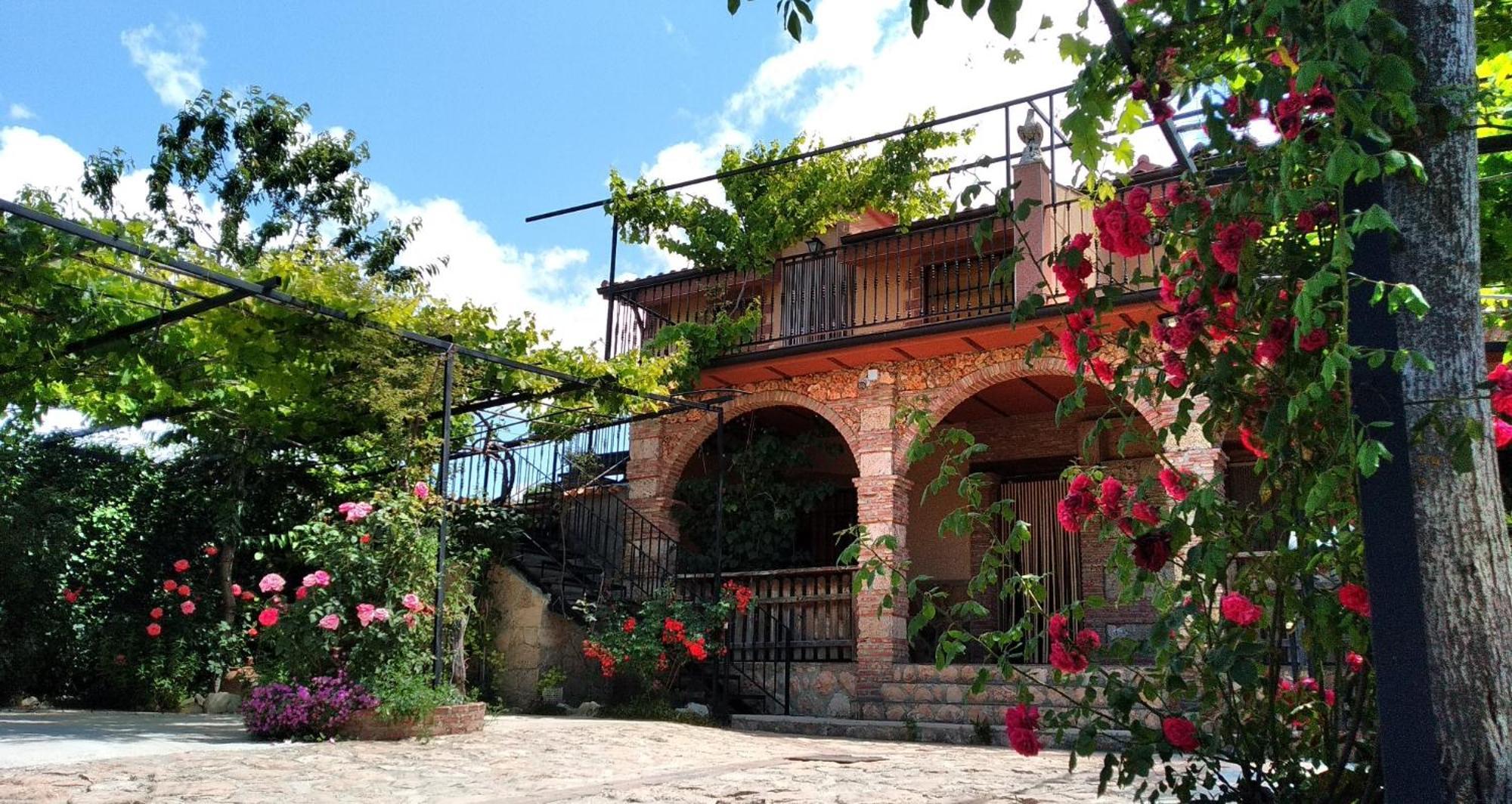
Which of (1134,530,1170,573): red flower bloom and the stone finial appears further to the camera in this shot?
the stone finial

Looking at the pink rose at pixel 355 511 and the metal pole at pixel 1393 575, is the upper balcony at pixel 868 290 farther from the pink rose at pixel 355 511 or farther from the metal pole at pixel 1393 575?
the metal pole at pixel 1393 575

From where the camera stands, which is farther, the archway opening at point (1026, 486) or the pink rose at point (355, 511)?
the archway opening at point (1026, 486)

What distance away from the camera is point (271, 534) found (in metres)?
11.9

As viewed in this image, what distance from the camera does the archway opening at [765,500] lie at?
12773 millimetres

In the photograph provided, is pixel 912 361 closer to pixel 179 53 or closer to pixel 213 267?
pixel 213 267

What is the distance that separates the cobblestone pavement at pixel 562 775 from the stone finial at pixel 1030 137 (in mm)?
5938

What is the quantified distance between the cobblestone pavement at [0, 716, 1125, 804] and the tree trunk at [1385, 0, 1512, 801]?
10.5 feet

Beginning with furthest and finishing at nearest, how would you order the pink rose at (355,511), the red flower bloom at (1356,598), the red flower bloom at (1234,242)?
the pink rose at (355,511)
the red flower bloom at (1234,242)
the red flower bloom at (1356,598)

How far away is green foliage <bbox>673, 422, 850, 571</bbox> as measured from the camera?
41.8ft

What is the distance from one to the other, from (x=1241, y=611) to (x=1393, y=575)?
0.61 metres

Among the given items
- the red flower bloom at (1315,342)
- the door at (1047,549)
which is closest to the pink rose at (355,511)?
the door at (1047,549)

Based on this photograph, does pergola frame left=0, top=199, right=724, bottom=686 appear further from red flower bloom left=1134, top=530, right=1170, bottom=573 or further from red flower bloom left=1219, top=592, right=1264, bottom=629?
red flower bloom left=1219, top=592, right=1264, bottom=629

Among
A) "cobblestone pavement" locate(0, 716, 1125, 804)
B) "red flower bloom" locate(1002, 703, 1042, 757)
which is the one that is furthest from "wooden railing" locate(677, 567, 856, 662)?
"red flower bloom" locate(1002, 703, 1042, 757)

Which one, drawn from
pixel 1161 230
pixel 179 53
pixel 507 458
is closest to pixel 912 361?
pixel 507 458
